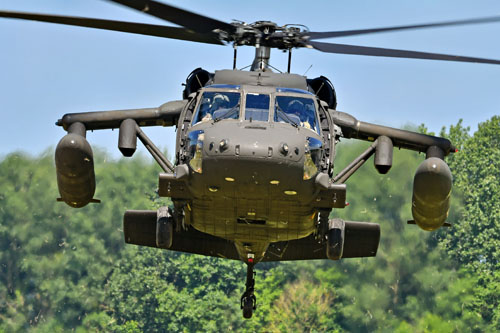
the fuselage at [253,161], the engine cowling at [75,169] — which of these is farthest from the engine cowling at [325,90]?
the engine cowling at [75,169]

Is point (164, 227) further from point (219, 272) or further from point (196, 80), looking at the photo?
point (219, 272)

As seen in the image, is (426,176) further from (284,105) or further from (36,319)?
(36,319)

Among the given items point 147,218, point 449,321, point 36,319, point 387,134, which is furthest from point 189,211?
point 36,319

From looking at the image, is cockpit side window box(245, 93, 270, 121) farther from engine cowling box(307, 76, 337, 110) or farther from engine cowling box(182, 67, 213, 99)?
engine cowling box(307, 76, 337, 110)

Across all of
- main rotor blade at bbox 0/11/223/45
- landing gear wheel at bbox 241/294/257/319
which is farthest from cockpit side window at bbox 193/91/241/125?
landing gear wheel at bbox 241/294/257/319

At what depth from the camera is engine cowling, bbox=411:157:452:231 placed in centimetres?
1728

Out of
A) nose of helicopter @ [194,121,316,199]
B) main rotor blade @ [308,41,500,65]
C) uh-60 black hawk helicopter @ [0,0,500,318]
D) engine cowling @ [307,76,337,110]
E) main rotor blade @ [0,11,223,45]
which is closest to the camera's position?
main rotor blade @ [0,11,223,45]

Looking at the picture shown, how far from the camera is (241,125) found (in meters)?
16.1

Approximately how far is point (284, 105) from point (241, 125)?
112 cm

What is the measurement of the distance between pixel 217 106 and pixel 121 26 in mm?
2003

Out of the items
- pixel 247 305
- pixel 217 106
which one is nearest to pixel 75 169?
pixel 217 106

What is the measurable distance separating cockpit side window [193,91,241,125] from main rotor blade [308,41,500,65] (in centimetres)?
197

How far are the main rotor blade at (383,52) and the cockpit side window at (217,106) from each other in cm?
197

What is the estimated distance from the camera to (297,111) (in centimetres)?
1702
